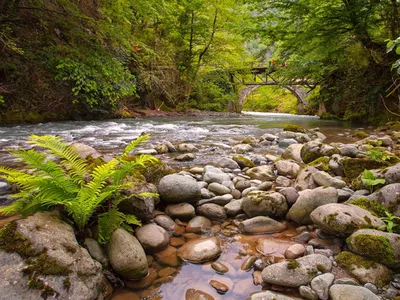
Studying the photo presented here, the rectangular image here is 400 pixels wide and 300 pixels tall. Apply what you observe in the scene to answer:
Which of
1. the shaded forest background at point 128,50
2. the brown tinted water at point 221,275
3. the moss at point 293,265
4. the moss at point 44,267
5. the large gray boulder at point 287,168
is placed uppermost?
the shaded forest background at point 128,50

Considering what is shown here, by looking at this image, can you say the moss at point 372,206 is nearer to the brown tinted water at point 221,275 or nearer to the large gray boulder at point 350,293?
the brown tinted water at point 221,275

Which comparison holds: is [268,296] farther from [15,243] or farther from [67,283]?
[15,243]

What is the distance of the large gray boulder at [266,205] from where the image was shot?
2.71 meters

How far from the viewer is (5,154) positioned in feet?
15.9

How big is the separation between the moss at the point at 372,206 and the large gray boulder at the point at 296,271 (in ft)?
2.69

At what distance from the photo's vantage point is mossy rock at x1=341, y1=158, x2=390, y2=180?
3.32m

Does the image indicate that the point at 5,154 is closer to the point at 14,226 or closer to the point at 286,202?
the point at 14,226

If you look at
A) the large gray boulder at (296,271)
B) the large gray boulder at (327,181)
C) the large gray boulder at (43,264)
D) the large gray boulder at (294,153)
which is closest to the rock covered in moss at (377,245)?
the large gray boulder at (296,271)

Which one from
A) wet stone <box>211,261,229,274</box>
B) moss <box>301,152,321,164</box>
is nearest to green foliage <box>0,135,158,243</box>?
wet stone <box>211,261,229,274</box>

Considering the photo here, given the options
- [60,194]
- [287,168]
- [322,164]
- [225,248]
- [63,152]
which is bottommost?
[225,248]

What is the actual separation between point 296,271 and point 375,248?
625 mm

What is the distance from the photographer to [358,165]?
3449mm

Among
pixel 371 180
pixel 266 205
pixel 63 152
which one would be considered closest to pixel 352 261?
pixel 266 205

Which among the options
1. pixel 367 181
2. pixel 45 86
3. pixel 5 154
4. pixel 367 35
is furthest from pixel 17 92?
pixel 367 35
